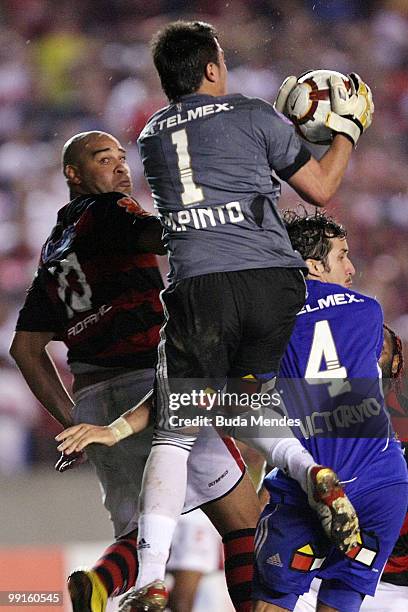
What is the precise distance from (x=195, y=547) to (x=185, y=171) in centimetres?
137

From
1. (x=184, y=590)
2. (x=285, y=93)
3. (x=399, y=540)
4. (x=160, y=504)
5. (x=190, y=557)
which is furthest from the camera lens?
(x=190, y=557)

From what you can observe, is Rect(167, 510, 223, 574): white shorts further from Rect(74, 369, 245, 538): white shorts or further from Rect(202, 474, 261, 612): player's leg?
Rect(202, 474, 261, 612): player's leg

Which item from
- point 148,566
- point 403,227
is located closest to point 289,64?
point 403,227

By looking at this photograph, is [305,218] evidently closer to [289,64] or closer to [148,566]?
[148,566]

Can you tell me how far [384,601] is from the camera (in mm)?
3078

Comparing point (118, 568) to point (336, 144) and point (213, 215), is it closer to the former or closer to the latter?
point (213, 215)

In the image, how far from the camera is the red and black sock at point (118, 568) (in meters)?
2.78

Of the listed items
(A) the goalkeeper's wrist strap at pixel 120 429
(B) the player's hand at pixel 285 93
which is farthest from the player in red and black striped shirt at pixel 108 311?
(B) the player's hand at pixel 285 93

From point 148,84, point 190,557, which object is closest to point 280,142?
point 190,557

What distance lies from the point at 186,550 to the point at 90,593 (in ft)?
1.98

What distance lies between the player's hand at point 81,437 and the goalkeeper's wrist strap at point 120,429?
0.01 meters

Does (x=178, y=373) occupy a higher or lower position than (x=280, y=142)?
lower

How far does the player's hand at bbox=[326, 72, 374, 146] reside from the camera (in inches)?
103

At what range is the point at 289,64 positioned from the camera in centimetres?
609
